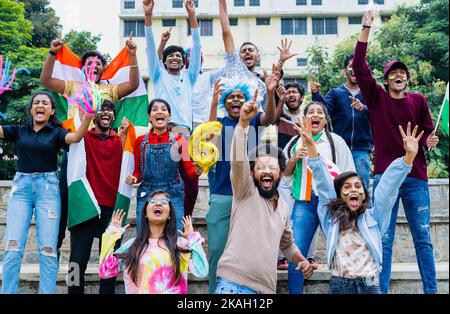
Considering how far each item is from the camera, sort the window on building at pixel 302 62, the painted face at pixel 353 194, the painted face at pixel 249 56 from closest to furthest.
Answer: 1. the painted face at pixel 353 194
2. the painted face at pixel 249 56
3. the window on building at pixel 302 62

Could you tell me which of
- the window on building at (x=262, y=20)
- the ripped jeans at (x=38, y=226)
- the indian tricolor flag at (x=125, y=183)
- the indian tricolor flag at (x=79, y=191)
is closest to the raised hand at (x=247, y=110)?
the indian tricolor flag at (x=125, y=183)

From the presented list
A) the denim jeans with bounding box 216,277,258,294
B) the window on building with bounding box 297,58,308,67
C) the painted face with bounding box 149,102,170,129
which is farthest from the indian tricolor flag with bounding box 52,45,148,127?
the window on building with bounding box 297,58,308,67

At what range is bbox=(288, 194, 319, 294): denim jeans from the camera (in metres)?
4.90

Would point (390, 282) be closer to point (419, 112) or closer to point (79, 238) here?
point (419, 112)

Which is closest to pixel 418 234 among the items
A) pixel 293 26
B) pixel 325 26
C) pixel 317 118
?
pixel 317 118

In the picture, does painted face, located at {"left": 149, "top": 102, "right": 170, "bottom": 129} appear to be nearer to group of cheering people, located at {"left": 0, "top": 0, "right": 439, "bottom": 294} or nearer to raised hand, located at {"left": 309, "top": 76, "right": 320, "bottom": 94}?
group of cheering people, located at {"left": 0, "top": 0, "right": 439, "bottom": 294}

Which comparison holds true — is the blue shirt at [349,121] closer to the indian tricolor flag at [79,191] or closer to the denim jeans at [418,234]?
the denim jeans at [418,234]

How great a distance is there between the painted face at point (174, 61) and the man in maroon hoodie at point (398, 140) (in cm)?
184

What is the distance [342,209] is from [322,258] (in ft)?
6.47

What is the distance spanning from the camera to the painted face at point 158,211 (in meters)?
4.41

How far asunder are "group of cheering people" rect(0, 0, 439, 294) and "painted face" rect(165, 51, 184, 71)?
0.01 m

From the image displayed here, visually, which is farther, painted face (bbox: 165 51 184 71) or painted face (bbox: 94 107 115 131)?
painted face (bbox: 165 51 184 71)

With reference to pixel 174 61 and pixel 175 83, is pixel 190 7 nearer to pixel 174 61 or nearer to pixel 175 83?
pixel 174 61

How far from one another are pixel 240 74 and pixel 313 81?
809 mm
